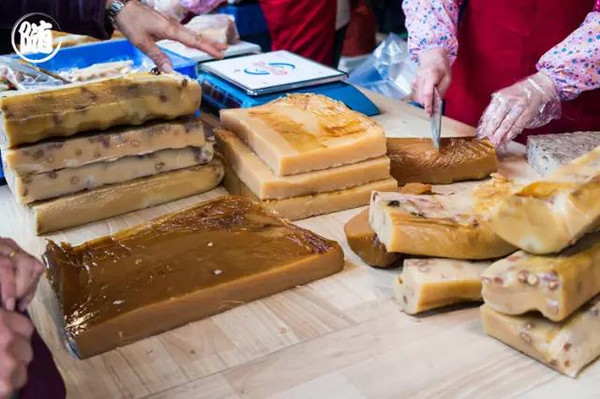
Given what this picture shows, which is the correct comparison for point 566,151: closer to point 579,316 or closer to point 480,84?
point 480,84

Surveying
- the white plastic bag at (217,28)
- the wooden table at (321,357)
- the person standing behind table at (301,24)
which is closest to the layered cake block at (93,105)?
the wooden table at (321,357)

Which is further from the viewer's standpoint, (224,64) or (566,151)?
(224,64)

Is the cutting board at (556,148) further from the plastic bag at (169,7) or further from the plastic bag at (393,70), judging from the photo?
the plastic bag at (169,7)

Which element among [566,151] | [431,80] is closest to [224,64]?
[431,80]

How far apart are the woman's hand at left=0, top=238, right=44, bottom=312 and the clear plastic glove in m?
1.42

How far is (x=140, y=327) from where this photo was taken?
128 cm

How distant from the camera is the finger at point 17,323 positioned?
2.88 ft

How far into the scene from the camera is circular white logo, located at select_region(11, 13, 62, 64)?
202 cm

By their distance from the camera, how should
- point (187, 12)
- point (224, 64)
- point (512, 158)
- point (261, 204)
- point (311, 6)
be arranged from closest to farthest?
point (261, 204), point (512, 158), point (224, 64), point (187, 12), point (311, 6)

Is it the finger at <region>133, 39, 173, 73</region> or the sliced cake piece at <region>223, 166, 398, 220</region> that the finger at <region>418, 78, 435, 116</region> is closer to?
the sliced cake piece at <region>223, 166, 398, 220</region>

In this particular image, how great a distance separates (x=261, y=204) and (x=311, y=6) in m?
2.29

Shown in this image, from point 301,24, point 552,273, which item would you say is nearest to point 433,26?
point 552,273

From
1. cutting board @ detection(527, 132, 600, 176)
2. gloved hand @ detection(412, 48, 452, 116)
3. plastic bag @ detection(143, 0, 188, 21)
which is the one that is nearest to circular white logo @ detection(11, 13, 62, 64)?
plastic bag @ detection(143, 0, 188, 21)

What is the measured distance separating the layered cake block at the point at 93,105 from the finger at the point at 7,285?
69 cm
